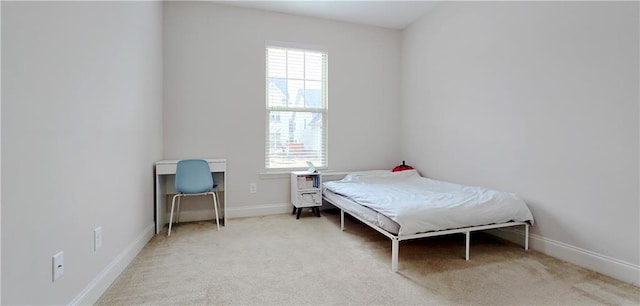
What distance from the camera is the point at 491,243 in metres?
2.64

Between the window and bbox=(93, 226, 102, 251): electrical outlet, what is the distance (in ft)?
6.84

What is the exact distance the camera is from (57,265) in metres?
1.30

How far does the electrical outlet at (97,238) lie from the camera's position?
65.2 inches

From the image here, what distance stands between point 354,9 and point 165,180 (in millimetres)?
3041

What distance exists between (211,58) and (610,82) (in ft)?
12.0

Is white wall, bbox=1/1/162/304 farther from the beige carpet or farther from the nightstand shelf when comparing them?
the nightstand shelf

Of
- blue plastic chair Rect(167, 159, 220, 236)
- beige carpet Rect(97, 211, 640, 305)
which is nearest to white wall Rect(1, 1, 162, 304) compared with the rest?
beige carpet Rect(97, 211, 640, 305)

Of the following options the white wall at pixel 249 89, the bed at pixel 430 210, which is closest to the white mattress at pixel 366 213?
the bed at pixel 430 210

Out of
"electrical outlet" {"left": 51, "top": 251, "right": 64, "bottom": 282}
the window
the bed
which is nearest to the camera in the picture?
"electrical outlet" {"left": 51, "top": 251, "right": 64, "bottom": 282}

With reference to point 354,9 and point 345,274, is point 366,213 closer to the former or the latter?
point 345,274

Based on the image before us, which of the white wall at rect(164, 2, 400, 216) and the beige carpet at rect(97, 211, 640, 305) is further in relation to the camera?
the white wall at rect(164, 2, 400, 216)

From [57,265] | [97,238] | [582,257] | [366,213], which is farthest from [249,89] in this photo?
[582,257]

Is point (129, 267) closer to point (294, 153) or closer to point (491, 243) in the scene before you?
point (294, 153)

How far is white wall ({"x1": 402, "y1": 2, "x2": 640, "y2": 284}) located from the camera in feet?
6.31
